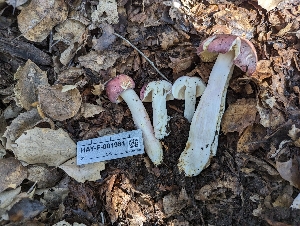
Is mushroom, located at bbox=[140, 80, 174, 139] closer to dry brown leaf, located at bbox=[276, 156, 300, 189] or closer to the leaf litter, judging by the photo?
the leaf litter

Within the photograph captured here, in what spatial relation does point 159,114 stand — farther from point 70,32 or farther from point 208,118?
point 70,32

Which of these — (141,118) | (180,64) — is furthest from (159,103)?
(180,64)

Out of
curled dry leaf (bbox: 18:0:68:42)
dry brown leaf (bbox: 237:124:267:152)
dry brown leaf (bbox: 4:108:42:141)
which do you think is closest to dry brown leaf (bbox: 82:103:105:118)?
dry brown leaf (bbox: 4:108:42:141)

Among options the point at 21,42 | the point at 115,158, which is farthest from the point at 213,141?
the point at 21,42

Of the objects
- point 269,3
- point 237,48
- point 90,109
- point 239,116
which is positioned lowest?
point 90,109

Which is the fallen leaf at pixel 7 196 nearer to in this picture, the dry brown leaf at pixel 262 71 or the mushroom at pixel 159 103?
the mushroom at pixel 159 103

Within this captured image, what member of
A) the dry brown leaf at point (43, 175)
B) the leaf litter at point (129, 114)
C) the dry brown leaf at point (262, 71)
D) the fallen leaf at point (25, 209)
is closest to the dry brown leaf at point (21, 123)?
the leaf litter at point (129, 114)
